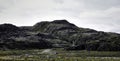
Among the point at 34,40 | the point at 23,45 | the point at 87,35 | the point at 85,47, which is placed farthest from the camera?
the point at 87,35

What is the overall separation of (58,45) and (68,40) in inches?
1140

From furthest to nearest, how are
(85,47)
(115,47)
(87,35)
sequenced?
(87,35) → (85,47) → (115,47)

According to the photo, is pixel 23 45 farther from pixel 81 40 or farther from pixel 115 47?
pixel 115 47

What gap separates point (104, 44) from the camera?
438 feet


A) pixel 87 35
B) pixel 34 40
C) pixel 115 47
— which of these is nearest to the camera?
pixel 115 47

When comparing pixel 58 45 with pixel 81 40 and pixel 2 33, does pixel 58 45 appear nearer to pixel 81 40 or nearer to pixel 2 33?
pixel 81 40

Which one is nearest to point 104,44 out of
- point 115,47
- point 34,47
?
point 115,47

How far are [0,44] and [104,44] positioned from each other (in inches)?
2402

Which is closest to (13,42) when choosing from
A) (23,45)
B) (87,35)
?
(23,45)

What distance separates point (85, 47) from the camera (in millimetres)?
137750

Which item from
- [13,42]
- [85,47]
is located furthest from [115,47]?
[13,42]

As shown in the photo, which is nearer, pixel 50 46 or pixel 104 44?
pixel 104 44

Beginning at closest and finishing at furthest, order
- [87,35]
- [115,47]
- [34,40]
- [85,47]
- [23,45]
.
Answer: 1. [115,47]
2. [85,47]
3. [23,45]
4. [34,40]
5. [87,35]

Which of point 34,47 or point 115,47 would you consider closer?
point 115,47
